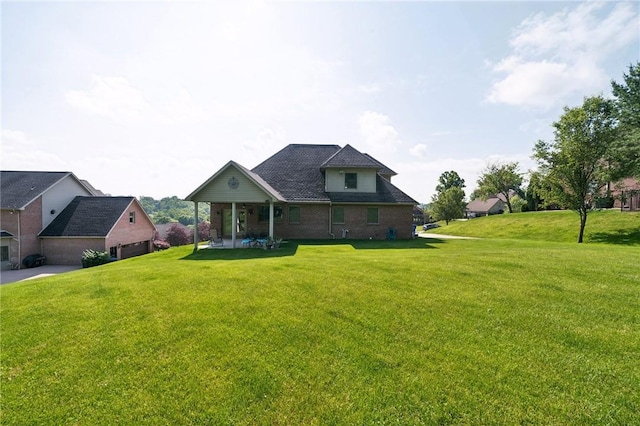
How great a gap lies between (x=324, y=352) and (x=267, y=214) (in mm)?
18849

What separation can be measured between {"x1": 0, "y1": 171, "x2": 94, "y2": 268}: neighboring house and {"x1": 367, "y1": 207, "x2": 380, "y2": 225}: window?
27.2 m

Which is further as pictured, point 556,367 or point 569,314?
point 569,314

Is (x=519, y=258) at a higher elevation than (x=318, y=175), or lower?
lower

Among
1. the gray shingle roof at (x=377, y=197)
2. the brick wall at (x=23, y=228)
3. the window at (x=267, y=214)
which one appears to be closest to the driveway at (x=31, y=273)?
the brick wall at (x=23, y=228)

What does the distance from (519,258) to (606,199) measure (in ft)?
68.2

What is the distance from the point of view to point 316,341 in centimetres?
535

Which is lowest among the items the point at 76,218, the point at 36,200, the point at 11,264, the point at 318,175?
the point at 11,264

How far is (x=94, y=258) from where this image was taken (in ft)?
72.1

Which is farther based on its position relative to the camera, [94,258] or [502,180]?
[502,180]

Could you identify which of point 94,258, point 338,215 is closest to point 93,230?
point 94,258

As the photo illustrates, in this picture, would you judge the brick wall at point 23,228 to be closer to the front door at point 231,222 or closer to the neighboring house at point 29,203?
the neighboring house at point 29,203

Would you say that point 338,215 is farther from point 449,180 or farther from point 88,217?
point 449,180

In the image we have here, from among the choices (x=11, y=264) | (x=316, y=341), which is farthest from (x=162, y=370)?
(x=11, y=264)

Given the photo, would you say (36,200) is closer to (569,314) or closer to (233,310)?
(233,310)
